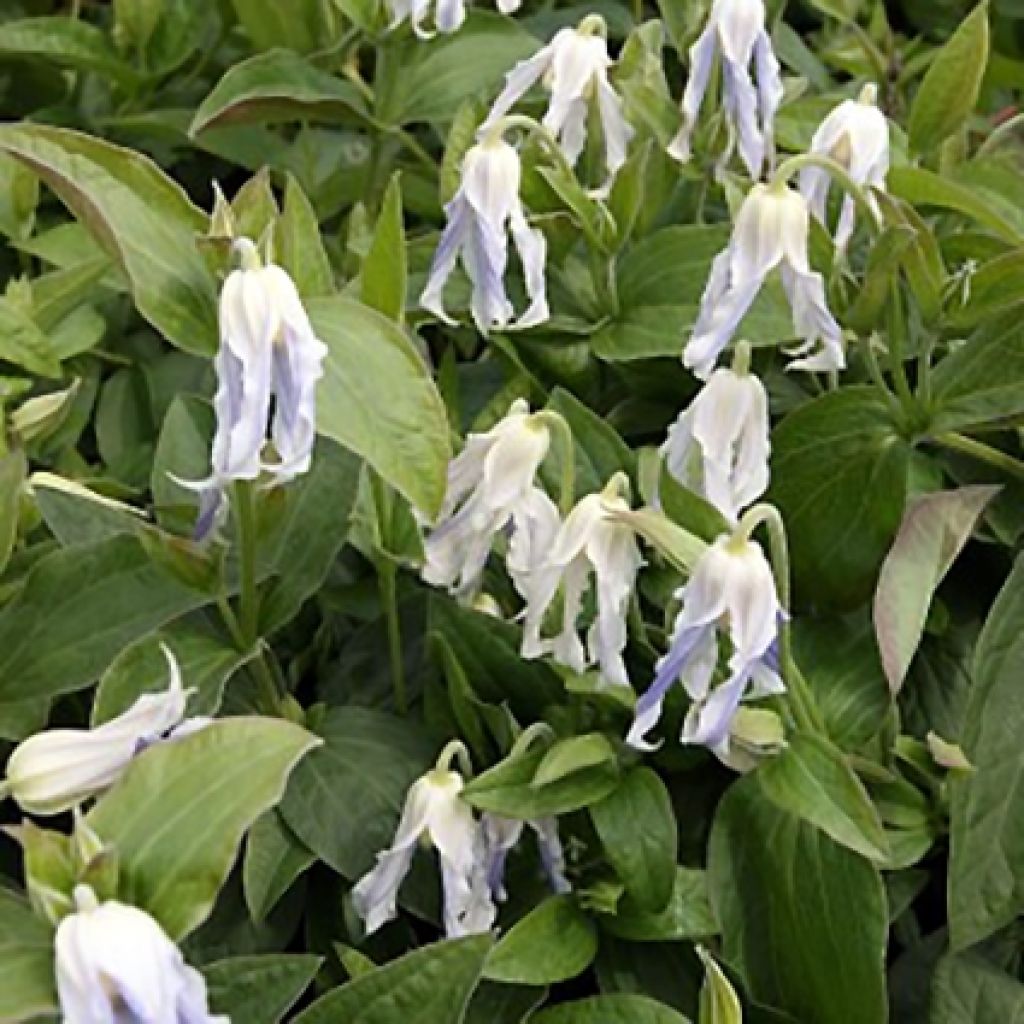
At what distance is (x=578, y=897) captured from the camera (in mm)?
983

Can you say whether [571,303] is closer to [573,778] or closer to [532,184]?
[532,184]

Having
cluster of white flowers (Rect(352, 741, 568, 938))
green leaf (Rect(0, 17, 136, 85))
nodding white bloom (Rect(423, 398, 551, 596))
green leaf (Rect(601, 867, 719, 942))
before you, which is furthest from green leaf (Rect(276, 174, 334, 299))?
green leaf (Rect(0, 17, 136, 85))

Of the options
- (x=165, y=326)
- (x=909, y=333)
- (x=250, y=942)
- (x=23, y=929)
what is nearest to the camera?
(x=23, y=929)

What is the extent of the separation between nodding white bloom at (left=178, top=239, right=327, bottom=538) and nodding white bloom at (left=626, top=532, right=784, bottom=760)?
0.17m

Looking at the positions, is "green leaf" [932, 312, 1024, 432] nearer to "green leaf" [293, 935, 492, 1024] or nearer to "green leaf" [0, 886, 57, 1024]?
"green leaf" [293, 935, 492, 1024]

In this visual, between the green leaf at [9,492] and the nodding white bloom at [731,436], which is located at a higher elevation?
the nodding white bloom at [731,436]

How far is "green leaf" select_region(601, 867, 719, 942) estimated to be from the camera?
98 cm

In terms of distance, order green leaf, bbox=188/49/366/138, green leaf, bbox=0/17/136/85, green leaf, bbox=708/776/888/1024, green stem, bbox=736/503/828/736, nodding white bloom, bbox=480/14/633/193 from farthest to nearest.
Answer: green leaf, bbox=0/17/136/85, green leaf, bbox=188/49/366/138, nodding white bloom, bbox=480/14/633/193, green leaf, bbox=708/776/888/1024, green stem, bbox=736/503/828/736

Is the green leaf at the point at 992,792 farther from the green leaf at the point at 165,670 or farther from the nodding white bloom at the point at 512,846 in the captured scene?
the green leaf at the point at 165,670

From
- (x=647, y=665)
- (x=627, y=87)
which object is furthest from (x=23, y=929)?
(x=627, y=87)

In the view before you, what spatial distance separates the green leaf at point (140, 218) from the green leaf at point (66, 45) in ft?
1.92

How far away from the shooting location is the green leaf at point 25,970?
2.16 ft

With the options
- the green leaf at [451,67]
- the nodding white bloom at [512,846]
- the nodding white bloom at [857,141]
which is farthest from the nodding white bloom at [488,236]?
the green leaf at [451,67]

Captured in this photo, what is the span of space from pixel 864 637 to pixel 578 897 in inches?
8.0
